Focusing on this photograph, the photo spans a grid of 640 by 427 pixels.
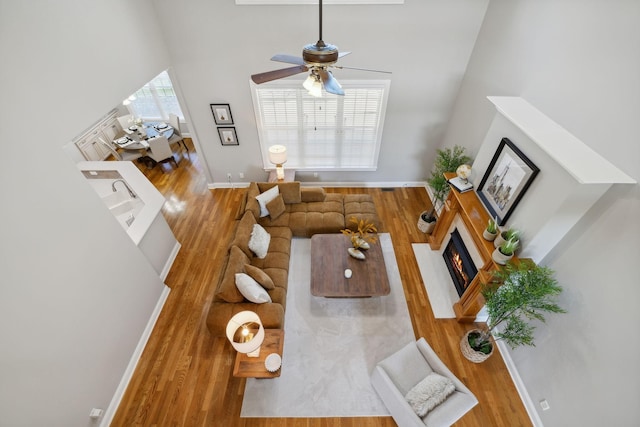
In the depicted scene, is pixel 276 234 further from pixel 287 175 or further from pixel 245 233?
pixel 287 175

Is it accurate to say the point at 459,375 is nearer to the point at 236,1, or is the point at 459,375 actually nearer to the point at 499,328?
the point at 499,328

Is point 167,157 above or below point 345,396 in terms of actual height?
above

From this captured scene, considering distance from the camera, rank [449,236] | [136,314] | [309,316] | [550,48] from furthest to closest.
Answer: [449,236]
[309,316]
[136,314]
[550,48]

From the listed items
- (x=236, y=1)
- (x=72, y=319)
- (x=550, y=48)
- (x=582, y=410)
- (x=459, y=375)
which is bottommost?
(x=459, y=375)

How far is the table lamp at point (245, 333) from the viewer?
2.51m

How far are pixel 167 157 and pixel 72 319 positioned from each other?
14.8ft

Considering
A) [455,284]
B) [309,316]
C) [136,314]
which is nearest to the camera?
[136,314]

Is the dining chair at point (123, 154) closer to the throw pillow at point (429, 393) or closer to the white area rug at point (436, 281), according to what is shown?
the white area rug at point (436, 281)

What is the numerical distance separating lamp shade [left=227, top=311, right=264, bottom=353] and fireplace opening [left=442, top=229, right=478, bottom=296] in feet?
8.89

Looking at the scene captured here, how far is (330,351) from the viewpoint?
3.33 meters

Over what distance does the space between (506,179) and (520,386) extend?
228 centimetres

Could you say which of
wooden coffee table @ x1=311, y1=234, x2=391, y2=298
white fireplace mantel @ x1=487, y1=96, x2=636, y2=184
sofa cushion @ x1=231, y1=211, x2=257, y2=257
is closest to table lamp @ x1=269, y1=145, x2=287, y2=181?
sofa cushion @ x1=231, y1=211, x2=257, y2=257

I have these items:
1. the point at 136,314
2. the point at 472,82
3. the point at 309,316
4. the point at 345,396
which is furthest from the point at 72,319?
the point at 472,82

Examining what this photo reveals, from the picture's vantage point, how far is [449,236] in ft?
13.9
